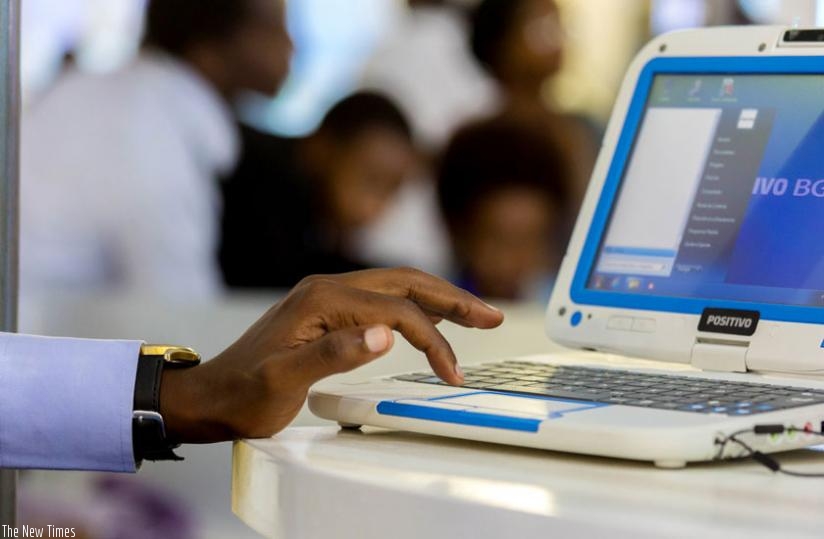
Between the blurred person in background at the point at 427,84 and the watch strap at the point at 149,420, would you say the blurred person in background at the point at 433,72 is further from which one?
the watch strap at the point at 149,420

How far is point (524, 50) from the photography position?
3453mm

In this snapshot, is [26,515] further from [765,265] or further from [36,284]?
[765,265]

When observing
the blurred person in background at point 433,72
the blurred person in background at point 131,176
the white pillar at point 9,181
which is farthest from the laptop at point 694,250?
the blurred person in background at point 433,72

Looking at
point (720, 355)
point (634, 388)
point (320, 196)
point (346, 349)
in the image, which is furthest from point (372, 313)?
point (320, 196)

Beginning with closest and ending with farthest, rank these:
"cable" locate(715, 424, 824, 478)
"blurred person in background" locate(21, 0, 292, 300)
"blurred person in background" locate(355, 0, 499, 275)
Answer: "cable" locate(715, 424, 824, 478)
"blurred person in background" locate(21, 0, 292, 300)
"blurred person in background" locate(355, 0, 499, 275)

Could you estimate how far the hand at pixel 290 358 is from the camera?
0.78m

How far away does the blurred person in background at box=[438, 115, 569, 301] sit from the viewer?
2.86 metres

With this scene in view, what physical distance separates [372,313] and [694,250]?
321 millimetres

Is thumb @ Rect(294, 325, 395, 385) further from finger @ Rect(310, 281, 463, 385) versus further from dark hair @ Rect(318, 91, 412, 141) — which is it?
dark hair @ Rect(318, 91, 412, 141)

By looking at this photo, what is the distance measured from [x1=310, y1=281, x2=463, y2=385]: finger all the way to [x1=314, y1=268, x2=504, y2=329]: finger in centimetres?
7

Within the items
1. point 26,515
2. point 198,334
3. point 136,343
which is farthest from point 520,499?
point 26,515

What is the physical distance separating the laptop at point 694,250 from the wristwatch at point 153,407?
10cm

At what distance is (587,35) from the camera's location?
152 inches

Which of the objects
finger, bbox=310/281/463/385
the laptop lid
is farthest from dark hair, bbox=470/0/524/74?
finger, bbox=310/281/463/385
